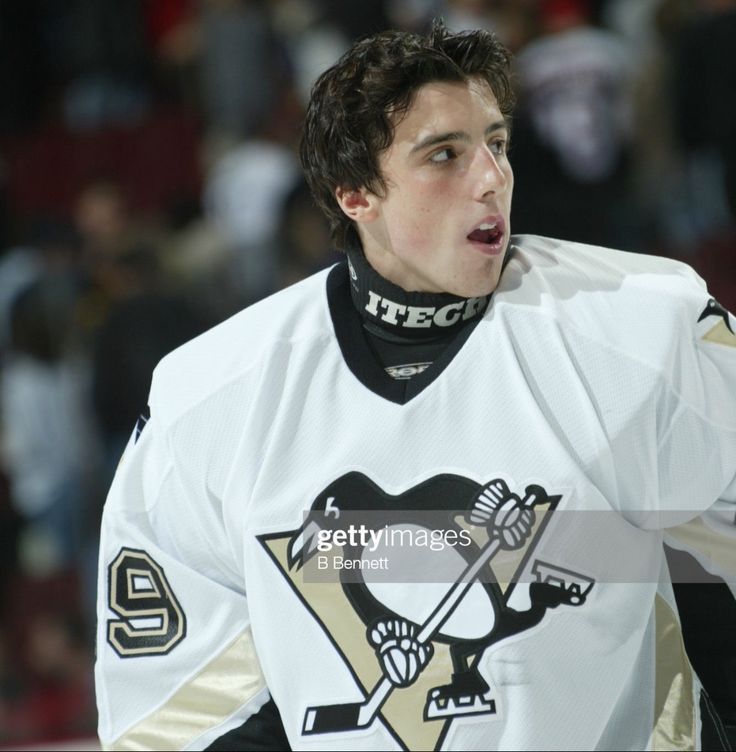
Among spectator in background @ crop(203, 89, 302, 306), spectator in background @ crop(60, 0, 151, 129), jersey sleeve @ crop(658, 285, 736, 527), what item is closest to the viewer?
jersey sleeve @ crop(658, 285, 736, 527)

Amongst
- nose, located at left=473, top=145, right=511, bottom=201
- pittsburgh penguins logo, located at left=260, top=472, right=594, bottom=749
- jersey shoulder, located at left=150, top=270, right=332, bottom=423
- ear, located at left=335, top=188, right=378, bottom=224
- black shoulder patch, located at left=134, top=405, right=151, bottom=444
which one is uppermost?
nose, located at left=473, top=145, right=511, bottom=201

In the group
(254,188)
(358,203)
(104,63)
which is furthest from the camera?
(104,63)

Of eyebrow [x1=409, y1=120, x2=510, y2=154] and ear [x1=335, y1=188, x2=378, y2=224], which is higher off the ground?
eyebrow [x1=409, y1=120, x2=510, y2=154]

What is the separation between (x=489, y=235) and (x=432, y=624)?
0.52 meters

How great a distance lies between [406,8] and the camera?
4582 millimetres

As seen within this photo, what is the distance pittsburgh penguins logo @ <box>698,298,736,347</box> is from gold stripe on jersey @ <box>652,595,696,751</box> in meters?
0.34

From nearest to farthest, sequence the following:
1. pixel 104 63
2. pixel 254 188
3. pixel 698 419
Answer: pixel 698 419 → pixel 254 188 → pixel 104 63

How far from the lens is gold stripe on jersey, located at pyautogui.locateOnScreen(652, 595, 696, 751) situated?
5.58 feet

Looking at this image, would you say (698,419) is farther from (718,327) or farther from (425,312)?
(425,312)

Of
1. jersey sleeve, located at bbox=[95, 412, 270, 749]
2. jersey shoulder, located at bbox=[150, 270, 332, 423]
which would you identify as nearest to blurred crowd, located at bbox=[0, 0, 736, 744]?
jersey sleeve, located at bbox=[95, 412, 270, 749]

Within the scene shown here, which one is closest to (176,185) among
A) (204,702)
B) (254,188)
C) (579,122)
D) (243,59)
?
(254,188)

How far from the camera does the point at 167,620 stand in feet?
6.10

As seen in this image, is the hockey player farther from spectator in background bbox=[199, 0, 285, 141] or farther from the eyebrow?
spectator in background bbox=[199, 0, 285, 141]

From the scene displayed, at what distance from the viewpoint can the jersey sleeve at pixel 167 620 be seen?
71.8 inches
